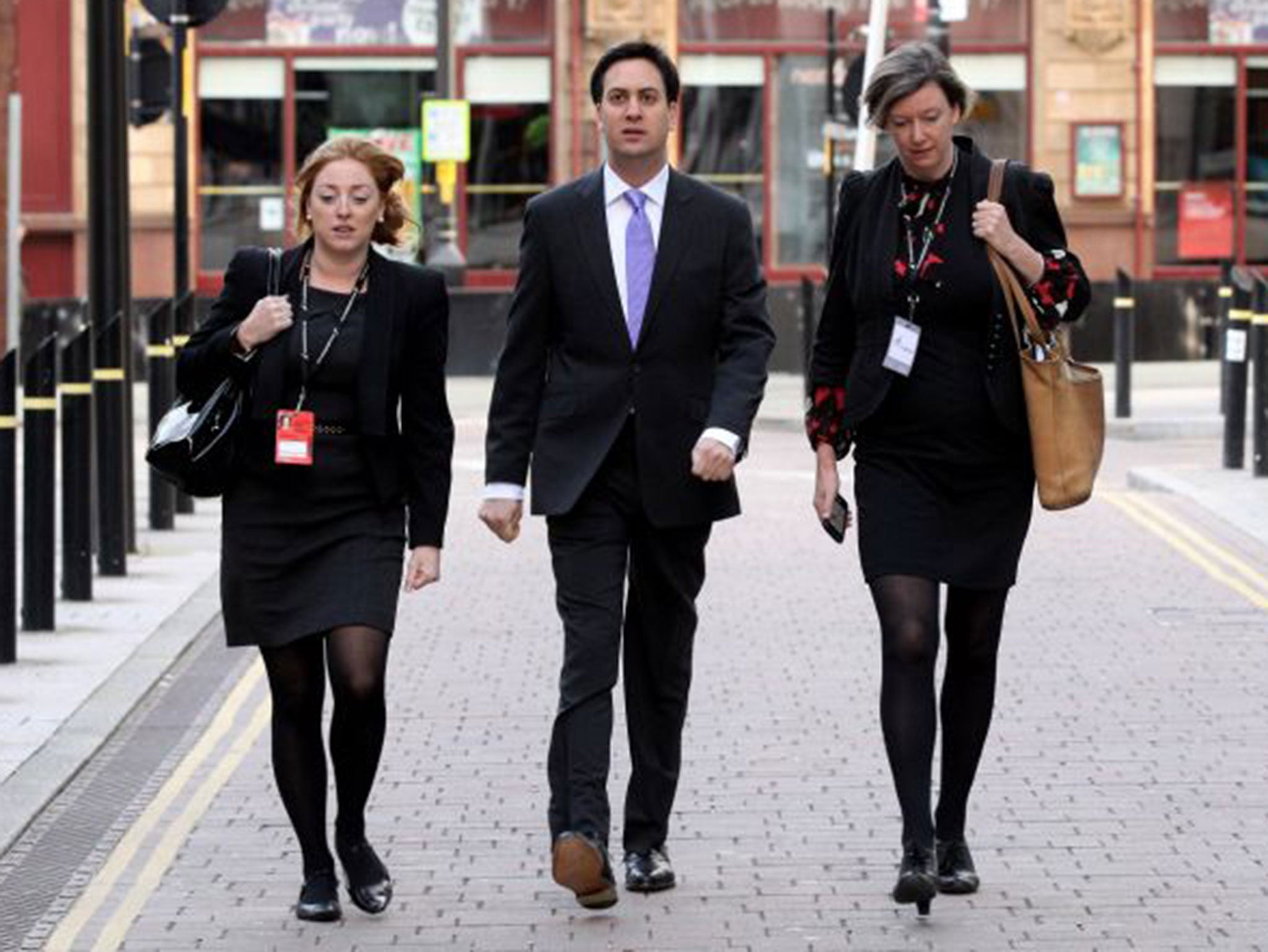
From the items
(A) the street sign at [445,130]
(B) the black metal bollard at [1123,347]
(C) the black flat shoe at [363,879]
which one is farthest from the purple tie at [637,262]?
(A) the street sign at [445,130]

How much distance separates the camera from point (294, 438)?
25.2ft

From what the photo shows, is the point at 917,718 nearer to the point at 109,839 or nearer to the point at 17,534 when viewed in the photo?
the point at 109,839

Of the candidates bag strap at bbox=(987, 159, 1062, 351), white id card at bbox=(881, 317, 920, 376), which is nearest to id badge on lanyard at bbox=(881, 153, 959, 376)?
white id card at bbox=(881, 317, 920, 376)

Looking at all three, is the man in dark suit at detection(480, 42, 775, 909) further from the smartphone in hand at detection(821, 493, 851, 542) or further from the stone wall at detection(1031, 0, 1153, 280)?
the stone wall at detection(1031, 0, 1153, 280)

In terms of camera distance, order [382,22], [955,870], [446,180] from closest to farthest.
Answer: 1. [955,870]
2. [446,180]
3. [382,22]

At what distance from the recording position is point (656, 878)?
8.23 meters

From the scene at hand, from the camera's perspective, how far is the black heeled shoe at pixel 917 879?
25.3ft

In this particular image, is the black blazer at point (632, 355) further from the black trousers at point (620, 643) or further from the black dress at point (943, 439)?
the black dress at point (943, 439)

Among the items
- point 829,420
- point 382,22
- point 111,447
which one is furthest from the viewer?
point 382,22

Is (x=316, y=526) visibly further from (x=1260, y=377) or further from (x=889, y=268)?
(x=1260, y=377)

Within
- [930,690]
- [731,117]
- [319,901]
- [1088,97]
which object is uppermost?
[1088,97]

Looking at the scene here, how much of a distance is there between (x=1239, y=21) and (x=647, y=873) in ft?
95.5

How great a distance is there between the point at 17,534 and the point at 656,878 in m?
9.41

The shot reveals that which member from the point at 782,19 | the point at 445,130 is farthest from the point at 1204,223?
the point at 445,130
